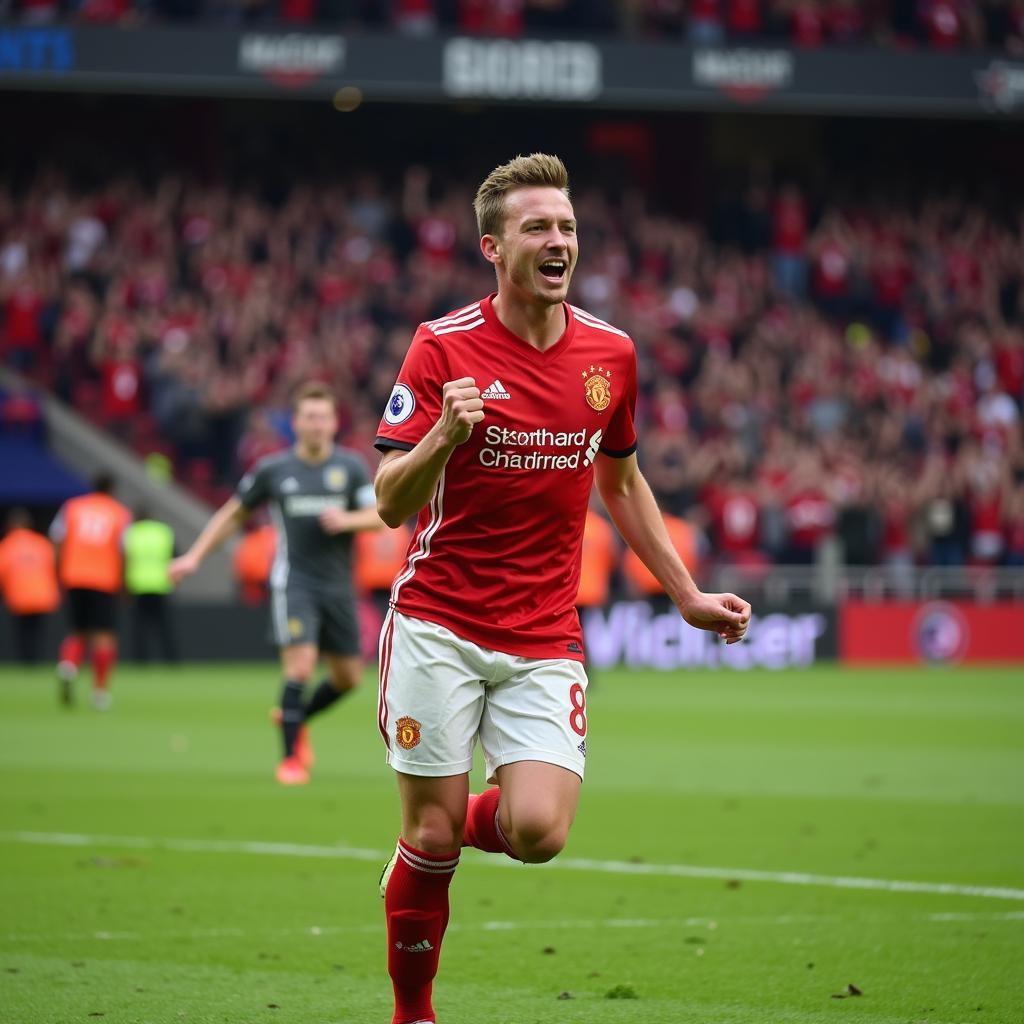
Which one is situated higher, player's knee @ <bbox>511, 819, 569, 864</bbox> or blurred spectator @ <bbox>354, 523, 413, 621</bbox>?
player's knee @ <bbox>511, 819, 569, 864</bbox>

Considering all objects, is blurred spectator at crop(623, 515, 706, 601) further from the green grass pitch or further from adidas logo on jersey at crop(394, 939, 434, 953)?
adidas logo on jersey at crop(394, 939, 434, 953)

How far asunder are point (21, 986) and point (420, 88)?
27346mm

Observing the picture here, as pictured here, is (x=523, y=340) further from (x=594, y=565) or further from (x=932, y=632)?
(x=932, y=632)

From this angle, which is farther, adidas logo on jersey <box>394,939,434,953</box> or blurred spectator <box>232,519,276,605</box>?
blurred spectator <box>232,519,276,605</box>

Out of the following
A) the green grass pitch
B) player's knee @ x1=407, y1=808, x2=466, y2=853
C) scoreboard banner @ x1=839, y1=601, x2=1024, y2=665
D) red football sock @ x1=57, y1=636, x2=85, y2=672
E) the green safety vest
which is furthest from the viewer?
scoreboard banner @ x1=839, y1=601, x2=1024, y2=665

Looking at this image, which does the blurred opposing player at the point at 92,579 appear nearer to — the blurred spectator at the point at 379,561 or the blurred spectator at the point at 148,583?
the blurred spectator at the point at 148,583

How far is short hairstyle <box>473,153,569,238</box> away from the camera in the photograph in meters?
5.47

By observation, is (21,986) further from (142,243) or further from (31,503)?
(142,243)

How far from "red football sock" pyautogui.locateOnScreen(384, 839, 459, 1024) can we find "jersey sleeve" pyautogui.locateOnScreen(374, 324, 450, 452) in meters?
1.13

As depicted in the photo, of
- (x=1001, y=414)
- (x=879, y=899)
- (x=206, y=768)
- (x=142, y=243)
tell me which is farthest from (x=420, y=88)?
(x=879, y=899)

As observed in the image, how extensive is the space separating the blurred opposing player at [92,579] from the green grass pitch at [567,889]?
10.1ft

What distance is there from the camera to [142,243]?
99.5 feet

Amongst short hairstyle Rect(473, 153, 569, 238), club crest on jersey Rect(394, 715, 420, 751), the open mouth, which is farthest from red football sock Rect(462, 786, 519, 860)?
short hairstyle Rect(473, 153, 569, 238)

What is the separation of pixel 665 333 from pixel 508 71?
201 inches
